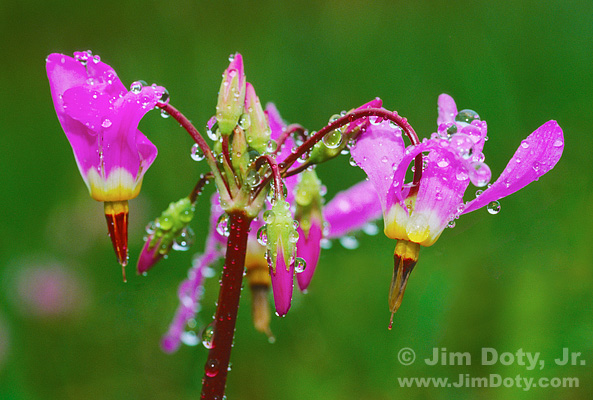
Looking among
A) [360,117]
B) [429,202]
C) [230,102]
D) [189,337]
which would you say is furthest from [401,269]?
[189,337]

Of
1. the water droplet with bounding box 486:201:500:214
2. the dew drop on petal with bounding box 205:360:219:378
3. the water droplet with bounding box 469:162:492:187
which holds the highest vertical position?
the water droplet with bounding box 469:162:492:187

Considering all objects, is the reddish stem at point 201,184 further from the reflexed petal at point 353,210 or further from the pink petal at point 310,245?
the reflexed petal at point 353,210

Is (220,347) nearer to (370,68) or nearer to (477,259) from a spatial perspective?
(477,259)

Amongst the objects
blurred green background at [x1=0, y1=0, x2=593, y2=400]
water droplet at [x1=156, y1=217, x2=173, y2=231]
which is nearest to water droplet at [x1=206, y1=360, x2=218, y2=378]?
water droplet at [x1=156, y1=217, x2=173, y2=231]

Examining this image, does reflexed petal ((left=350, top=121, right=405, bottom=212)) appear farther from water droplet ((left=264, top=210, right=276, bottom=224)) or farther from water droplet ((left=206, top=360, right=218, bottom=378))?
water droplet ((left=206, top=360, right=218, bottom=378))

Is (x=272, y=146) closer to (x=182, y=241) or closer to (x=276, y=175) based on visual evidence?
(x=276, y=175)
